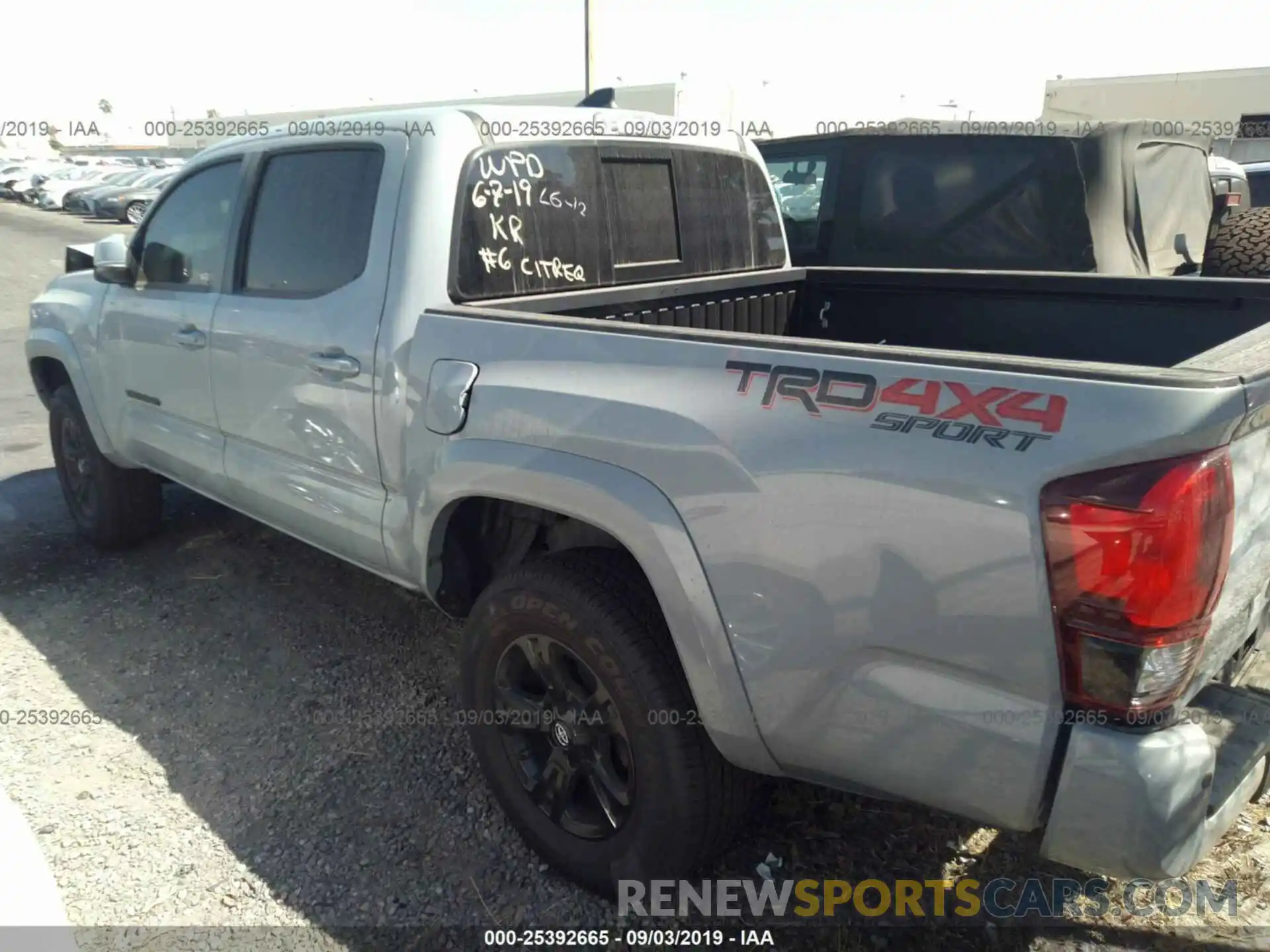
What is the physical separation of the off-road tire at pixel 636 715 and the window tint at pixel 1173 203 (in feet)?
15.2

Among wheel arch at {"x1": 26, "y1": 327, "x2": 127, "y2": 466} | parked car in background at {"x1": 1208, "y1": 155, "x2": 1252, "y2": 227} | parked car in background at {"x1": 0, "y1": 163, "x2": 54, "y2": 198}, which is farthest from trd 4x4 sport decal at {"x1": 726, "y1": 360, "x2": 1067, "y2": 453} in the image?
parked car in background at {"x1": 0, "y1": 163, "x2": 54, "y2": 198}

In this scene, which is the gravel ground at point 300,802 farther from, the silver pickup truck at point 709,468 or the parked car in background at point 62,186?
the parked car in background at point 62,186

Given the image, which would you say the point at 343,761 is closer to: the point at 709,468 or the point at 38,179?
the point at 709,468

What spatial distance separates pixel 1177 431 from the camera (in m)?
1.46

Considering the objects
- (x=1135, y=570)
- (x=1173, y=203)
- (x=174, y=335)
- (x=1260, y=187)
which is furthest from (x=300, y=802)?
(x=1260, y=187)

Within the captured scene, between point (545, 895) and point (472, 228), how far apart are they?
1.89 meters

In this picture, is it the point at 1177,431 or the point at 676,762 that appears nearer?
the point at 1177,431

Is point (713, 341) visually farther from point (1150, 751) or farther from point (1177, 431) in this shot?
point (1150, 751)

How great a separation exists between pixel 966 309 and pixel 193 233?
2.98 m

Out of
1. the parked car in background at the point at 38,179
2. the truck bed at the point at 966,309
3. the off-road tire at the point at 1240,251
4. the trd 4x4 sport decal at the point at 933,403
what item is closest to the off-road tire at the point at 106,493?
the truck bed at the point at 966,309

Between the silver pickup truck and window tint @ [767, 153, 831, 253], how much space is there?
92.7 inches

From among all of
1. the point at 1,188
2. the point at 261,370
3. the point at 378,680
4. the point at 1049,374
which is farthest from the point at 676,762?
the point at 1,188

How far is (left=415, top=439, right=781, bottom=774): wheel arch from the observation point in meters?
2.01

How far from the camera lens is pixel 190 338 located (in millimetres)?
3461
